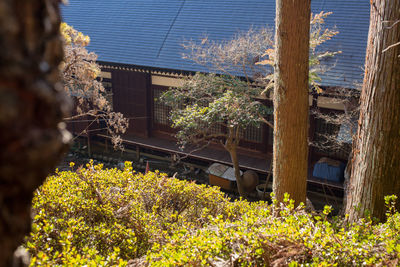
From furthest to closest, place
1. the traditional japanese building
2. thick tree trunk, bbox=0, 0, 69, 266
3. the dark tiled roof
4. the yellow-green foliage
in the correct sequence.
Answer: the dark tiled roof < the traditional japanese building < the yellow-green foliage < thick tree trunk, bbox=0, 0, 69, 266

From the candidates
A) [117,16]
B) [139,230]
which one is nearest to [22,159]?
[139,230]

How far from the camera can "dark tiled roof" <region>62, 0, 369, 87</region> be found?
11041 mm

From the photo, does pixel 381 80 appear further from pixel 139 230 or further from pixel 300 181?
pixel 139 230

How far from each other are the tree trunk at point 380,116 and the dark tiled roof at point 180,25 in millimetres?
5461

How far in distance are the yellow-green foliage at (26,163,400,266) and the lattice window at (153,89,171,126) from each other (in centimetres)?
796

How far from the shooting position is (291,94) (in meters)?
5.02

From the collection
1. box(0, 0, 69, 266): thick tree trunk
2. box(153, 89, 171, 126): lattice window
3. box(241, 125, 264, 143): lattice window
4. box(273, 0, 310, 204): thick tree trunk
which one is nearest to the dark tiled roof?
box(153, 89, 171, 126): lattice window

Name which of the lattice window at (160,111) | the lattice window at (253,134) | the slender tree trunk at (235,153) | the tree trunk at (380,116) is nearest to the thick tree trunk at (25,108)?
the tree trunk at (380,116)

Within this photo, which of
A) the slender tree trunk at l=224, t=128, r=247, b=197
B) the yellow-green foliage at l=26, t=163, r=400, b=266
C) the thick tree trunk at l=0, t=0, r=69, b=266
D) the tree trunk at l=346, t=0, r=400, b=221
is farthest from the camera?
the slender tree trunk at l=224, t=128, r=247, b=197

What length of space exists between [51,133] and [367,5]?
41.6 feet

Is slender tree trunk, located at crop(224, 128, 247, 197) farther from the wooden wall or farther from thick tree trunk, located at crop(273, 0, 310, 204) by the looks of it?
the wooden wall

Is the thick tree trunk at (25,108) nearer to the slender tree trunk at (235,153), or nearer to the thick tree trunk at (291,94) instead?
the thick tree trunk at (291,94)

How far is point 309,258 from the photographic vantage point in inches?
124

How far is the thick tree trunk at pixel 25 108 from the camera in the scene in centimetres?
106
